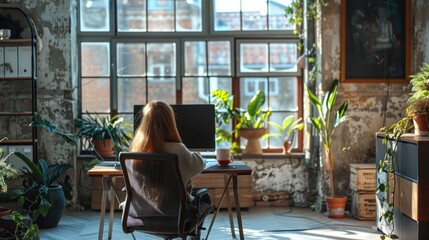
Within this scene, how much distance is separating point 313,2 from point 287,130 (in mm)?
1506

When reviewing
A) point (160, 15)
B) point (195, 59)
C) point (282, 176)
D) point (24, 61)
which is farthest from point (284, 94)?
point (24, 61)

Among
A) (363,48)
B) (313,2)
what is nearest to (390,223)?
(363,48)

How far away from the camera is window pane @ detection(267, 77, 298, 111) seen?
7.73 meters

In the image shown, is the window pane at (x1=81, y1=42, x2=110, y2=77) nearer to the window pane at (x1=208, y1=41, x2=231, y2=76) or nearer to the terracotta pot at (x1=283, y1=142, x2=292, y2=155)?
the window pane at (x1=208, y1=41, x2=231, y2=76)

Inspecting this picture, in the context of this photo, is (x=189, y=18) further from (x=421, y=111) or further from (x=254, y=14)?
(x=421, y=111)

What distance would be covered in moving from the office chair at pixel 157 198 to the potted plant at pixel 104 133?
275cm

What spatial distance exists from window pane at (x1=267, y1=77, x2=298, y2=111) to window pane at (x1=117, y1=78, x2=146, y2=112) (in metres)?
1.49

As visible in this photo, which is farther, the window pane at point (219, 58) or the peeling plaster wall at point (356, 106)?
the window pane at point (219, 58)

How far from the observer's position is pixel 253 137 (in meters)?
7.41

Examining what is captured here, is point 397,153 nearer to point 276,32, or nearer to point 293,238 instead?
point 293,238

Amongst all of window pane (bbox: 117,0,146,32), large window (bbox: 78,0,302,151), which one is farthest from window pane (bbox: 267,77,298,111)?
window pane (bbox: 117,0,146,32)

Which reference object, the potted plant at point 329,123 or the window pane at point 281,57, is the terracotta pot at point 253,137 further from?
the window pane at point 281,57

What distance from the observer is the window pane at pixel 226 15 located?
765 centimetres

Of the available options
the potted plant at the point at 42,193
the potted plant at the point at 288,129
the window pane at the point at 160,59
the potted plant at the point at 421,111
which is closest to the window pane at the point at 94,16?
the window pane at the point at 160,59
